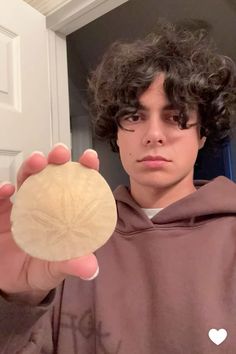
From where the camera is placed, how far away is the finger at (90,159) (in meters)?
0.46

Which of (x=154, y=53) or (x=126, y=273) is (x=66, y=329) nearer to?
(x=126, y=273)

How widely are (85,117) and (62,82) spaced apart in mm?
919

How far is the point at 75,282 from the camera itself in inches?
28.2

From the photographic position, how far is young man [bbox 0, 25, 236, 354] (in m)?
0.56

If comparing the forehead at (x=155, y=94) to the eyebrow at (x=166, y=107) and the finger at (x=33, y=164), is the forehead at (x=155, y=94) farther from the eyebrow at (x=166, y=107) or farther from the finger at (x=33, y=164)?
the finger at (x=33, y=164)

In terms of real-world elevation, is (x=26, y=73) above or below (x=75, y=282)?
above

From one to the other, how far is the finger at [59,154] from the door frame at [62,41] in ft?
2.50

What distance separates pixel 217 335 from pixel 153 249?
0.18m

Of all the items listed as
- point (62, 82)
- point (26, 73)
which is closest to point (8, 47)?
point (26, 73)

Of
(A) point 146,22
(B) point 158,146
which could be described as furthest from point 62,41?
(B) point 158,146

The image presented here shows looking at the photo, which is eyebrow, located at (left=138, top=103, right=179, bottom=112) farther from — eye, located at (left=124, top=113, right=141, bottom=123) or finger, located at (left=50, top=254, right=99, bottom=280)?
finger, located at (left=50, top=254, right=99, bottom=280)

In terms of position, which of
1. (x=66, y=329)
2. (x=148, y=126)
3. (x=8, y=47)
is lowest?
(x=66, y=329)

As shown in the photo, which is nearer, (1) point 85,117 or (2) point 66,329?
(2) point 66,329

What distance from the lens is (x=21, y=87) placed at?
3.54 feet
